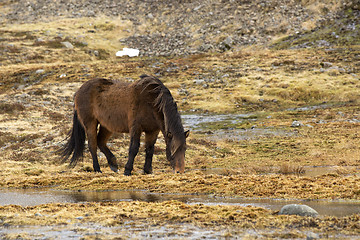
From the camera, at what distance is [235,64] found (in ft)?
146

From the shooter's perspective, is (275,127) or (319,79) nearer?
(275,127)

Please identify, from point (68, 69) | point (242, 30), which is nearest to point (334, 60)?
point (242, 30)

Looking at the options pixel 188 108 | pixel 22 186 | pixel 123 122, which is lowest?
pixel 188 108

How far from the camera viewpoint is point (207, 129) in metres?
27.1

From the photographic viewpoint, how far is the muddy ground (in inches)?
293

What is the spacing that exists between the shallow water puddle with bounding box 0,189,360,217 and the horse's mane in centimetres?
216

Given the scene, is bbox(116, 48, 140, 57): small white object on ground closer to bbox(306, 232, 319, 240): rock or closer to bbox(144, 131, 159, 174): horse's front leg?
bbox(144, 131, 159, 174): horse's front leg

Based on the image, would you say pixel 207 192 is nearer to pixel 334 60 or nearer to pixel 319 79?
pixel 319 79

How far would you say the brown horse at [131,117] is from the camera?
1251 centimetres

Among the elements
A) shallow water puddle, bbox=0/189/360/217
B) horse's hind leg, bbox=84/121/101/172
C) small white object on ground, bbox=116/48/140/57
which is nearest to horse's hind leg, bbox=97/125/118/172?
horse's hind leg, bbox=84/121/101/172

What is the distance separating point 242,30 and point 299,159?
1605 inches

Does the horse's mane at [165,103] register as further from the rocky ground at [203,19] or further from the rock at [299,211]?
the rocky ground at [203,19]

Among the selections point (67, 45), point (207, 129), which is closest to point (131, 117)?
point (207, 129)

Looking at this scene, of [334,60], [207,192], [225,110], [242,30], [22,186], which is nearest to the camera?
[207,192]
